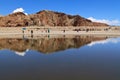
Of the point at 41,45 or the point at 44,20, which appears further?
the point at 44,20

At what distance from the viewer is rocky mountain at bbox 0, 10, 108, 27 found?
420 ft

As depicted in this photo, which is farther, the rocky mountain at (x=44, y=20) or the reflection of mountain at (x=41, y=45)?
the rocky mountain at (x=44, y=20)

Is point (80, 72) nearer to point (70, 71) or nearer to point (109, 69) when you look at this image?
point (70, 71)

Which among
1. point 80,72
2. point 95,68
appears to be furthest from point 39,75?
point 95,68

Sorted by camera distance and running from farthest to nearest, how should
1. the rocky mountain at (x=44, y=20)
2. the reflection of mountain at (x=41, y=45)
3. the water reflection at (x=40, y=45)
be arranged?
the rocky mountain at (x=44, y=20) → the reflection of mountain at (x=41, y=45) → the water reflection at (x=40, y=45)

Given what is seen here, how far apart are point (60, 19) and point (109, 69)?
5498 inches

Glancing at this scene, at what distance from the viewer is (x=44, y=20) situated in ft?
474

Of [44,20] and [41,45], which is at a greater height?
[44,20]

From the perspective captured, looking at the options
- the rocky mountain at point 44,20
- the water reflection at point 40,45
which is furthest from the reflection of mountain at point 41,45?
the rocky mountain at point 44,20

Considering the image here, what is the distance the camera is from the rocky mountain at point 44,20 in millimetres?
127938

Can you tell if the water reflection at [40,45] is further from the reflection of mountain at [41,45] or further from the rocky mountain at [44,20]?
the rocky mountain at [44,20]

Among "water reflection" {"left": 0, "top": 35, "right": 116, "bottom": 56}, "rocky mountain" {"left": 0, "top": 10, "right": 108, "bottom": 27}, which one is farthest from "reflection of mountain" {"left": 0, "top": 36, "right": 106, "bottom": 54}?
"rocky mountain" {"left": 0, "top": 10, "right": 108, "bottom": 27}

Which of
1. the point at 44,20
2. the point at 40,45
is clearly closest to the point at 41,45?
the point at 40,45

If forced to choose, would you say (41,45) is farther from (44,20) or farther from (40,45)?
(44,20)
